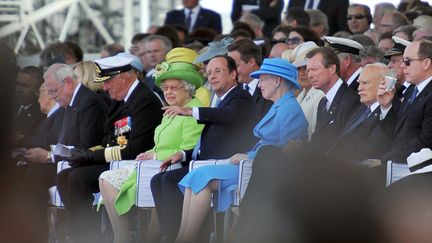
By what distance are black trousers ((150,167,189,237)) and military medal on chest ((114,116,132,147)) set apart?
79 centimetres

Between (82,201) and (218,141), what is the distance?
148cm

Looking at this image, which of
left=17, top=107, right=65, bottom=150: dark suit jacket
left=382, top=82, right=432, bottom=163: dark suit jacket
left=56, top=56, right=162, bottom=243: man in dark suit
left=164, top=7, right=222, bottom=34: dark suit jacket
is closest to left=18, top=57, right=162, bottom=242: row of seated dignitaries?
left=56, top=56, right=162, bottom=243: man in dark suit

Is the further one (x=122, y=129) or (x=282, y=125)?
(x=122, y=129)

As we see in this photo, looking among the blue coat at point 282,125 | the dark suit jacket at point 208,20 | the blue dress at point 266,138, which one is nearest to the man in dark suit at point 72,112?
the blue dress at point 266,138

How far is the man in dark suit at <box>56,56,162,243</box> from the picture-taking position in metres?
9.93

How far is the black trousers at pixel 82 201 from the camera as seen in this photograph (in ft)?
32.9

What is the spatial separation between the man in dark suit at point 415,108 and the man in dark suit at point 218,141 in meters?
1.25

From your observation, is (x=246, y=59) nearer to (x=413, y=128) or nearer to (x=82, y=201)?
(x=82, y=201)

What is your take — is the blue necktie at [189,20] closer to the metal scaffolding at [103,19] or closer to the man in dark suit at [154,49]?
the metal scaffolding at [103,19]

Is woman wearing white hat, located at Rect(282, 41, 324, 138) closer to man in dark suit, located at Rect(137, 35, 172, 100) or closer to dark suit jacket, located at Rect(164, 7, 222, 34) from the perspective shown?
man in dark suit, located at Rect(137, 35, 172, 100)

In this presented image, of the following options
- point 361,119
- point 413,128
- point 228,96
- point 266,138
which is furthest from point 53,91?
point 413,128

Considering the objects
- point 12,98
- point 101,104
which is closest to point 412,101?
point 101,104

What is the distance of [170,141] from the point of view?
954cm

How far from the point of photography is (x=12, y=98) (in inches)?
137
